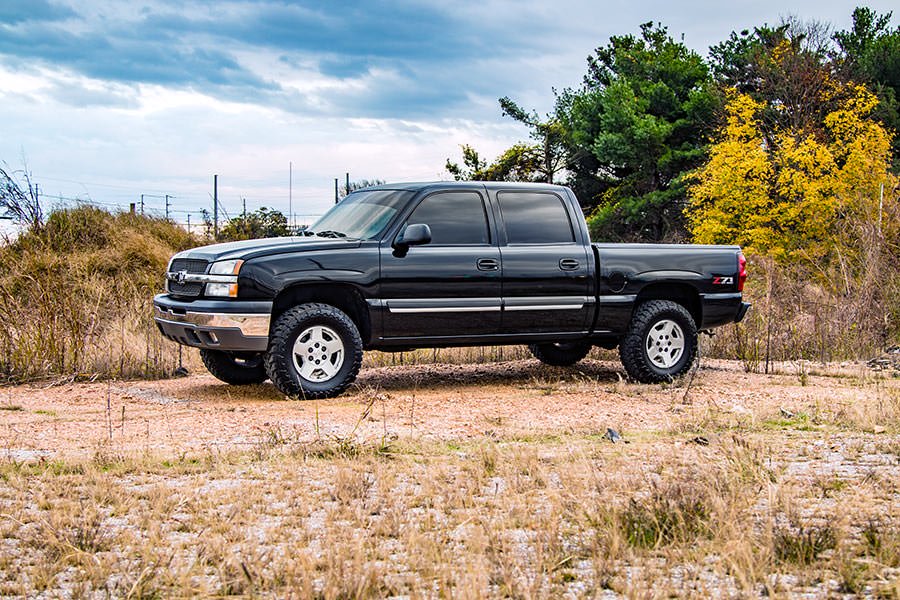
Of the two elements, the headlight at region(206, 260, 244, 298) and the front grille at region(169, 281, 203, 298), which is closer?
the headlight at region(206, 260, 244, 298)

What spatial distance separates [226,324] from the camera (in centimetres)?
947

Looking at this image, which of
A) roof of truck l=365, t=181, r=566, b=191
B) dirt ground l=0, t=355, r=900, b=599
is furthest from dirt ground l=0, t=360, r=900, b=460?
roof of truck l=365, t=181, r=566, b=191

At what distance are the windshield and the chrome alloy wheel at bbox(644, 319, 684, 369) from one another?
10.5ft

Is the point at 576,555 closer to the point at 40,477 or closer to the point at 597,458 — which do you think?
the point at 597,458

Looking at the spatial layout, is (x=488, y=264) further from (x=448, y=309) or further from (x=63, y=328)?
(x=63, y=328)

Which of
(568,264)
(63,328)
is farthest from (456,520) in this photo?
(63,328)

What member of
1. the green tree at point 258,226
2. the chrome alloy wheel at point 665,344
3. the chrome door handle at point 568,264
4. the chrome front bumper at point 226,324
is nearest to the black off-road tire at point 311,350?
the chrome front bumper at point 226,324

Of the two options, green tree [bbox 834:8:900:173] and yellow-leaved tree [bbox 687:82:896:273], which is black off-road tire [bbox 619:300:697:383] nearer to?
yellow-leaved tree [bbox 687:82:896:273]

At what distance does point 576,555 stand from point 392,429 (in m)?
3.79

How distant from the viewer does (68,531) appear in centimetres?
478

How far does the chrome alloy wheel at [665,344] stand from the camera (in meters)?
11.5

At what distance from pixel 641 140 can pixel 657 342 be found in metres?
35.1

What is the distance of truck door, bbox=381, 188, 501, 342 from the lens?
10172 millimetres

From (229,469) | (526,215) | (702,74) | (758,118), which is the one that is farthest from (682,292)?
(702,74)
